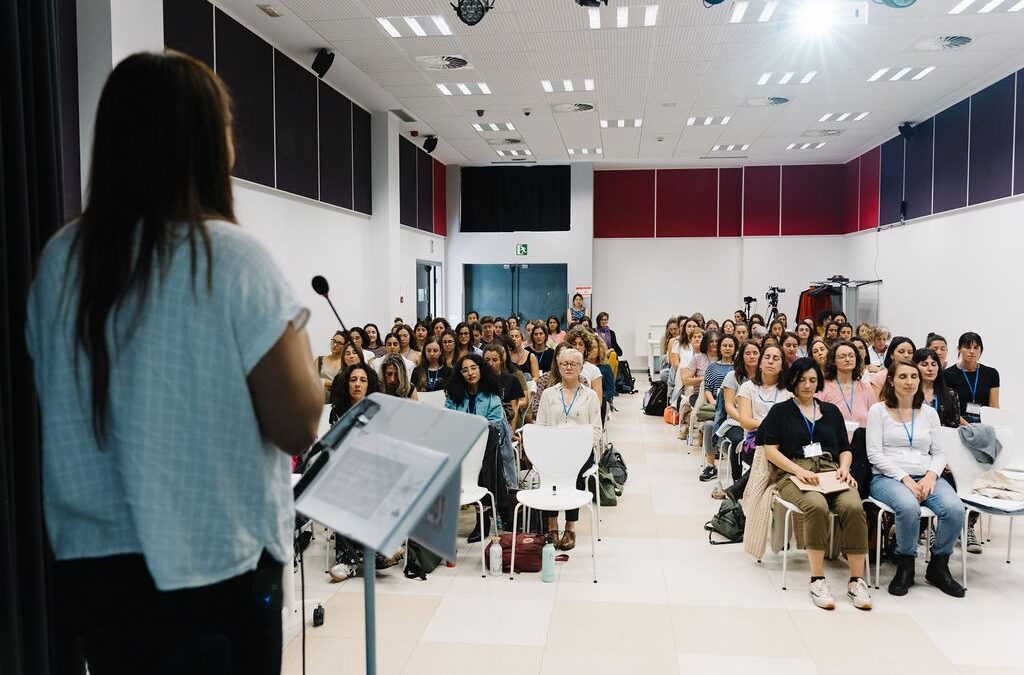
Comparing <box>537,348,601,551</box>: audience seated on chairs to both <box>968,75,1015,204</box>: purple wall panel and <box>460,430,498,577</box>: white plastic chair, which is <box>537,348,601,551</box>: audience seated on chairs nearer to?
<box>460,430,498,577</box>: white plastic chair

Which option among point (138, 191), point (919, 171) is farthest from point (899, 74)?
point (138, 191)

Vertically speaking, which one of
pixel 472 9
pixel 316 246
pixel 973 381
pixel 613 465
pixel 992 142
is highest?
pixel 472 9

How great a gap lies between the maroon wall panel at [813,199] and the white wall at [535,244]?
4.31 metres

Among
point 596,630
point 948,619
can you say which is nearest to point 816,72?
point 948,619

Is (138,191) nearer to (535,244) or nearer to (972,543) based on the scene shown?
(972,543)

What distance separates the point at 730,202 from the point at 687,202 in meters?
0.95

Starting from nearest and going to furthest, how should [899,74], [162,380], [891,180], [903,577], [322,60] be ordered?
[162,380] < [903,577] < [322,60] < [899,74] < [891,180]

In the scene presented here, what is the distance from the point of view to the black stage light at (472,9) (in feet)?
22.0

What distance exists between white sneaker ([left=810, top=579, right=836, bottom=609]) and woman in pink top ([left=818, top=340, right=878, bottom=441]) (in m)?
1.69

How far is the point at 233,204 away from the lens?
4.10 feet

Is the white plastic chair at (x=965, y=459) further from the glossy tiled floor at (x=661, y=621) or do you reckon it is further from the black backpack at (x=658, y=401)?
the black backpack at (x=658, y=401)

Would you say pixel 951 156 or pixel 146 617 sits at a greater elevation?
pixel 951 156

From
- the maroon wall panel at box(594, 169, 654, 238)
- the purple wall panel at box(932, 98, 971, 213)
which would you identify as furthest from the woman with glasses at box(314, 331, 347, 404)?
the maroon wall panel at box(594, 169, 654, 238)

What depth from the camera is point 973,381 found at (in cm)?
646
